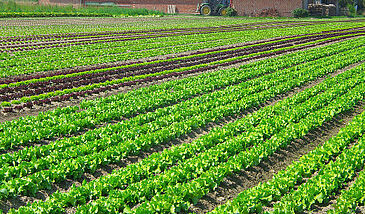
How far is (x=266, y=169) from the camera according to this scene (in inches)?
341

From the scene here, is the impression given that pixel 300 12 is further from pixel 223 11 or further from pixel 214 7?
pixel 214 7

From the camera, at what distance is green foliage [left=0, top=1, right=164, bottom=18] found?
48963 mm

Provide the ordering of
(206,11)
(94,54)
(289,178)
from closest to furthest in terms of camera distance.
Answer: (289,178), (94,54), (206,11)

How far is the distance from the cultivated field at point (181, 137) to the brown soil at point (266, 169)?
29mm

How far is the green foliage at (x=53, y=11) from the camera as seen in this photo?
48963mm

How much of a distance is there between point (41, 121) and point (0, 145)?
213 cm

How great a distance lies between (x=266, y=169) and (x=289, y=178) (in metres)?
1.03

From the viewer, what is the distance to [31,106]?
12898mm

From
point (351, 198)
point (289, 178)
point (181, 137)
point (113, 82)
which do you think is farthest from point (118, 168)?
point (113, 82)

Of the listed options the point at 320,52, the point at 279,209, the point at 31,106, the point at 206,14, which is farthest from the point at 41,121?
the point at 206,14

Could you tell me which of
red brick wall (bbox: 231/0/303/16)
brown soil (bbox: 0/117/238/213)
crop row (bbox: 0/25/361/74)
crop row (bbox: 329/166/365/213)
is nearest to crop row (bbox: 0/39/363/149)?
brown soil (bbox: 0/117/238/213)

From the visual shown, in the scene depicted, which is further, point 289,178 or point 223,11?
point 223,11

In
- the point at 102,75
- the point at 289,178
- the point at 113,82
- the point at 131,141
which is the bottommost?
the point at 289,178

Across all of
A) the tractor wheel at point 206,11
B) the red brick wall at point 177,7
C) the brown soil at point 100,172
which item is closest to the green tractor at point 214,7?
the tractor wheel at point 206,11
